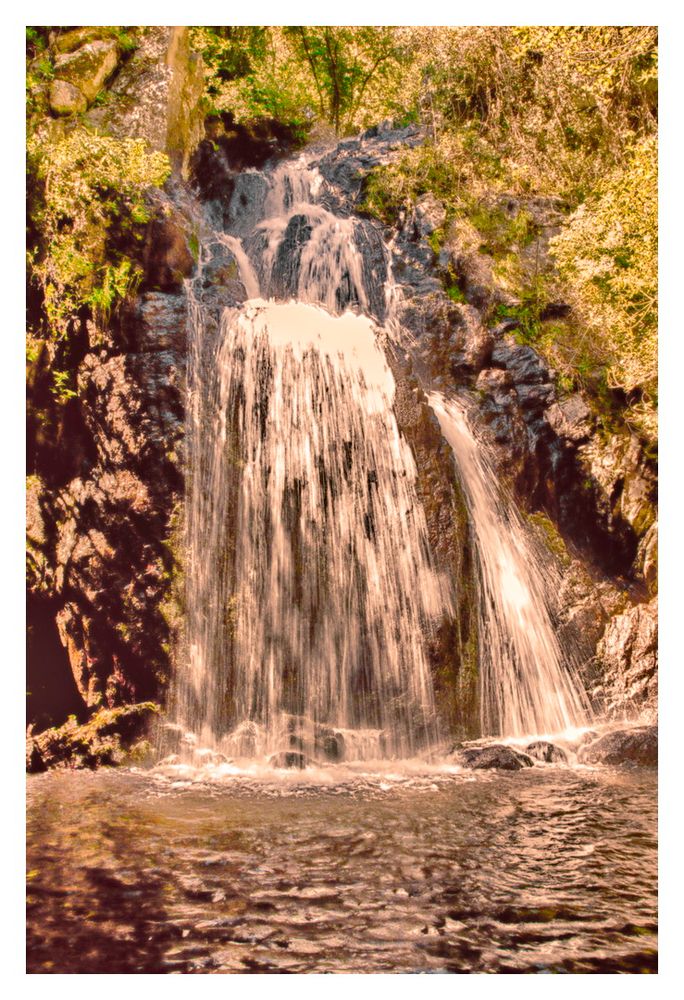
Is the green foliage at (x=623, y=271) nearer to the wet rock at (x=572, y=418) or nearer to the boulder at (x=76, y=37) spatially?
the wet rock at (x=572, y=418)

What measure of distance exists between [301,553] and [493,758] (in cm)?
170

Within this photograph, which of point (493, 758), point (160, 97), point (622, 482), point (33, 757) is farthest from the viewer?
point (160, 97)

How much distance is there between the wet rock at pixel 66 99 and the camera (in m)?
4.46

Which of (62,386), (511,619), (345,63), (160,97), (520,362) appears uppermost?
(345,63)

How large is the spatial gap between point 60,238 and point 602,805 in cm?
469

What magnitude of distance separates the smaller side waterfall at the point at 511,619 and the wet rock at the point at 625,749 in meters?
0.21

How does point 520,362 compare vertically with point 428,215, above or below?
below

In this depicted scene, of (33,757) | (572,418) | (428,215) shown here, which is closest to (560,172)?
(428,215)

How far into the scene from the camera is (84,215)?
4.69m

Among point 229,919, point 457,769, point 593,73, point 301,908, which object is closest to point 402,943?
point 301,908

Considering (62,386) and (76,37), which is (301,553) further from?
(76,37)

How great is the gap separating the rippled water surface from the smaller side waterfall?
594 mm

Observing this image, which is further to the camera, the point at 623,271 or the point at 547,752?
the point at 623,271

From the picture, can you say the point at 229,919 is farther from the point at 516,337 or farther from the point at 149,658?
the point at 516,337
